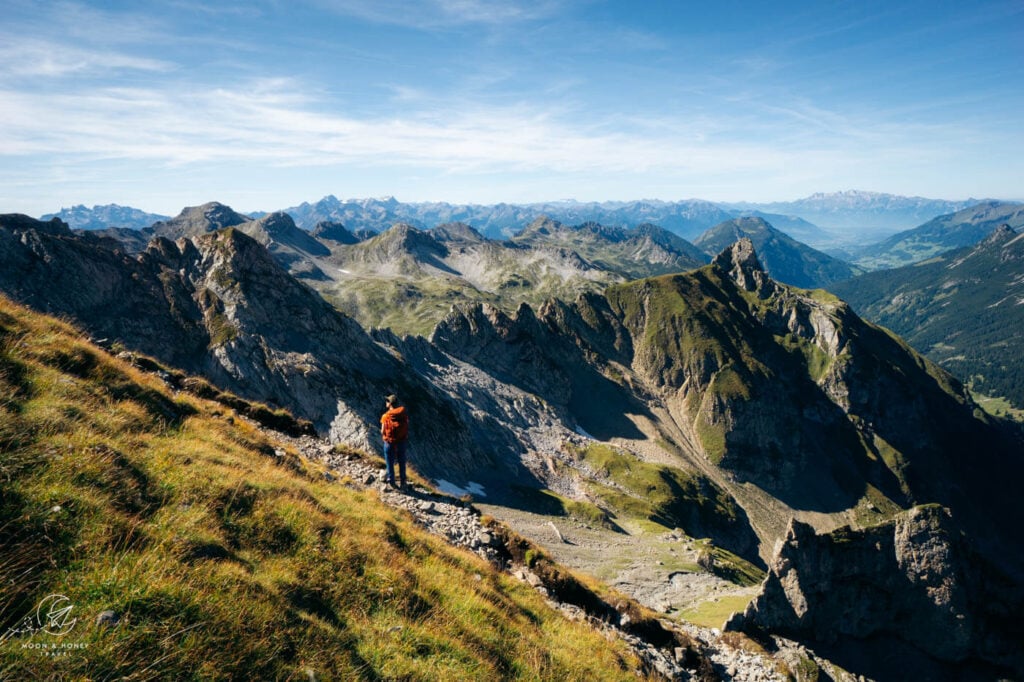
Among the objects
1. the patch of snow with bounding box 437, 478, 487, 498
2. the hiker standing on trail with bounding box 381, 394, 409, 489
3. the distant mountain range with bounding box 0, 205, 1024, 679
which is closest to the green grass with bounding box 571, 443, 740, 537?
the distant mountain range with bounding box 0, 205, 1024, 679

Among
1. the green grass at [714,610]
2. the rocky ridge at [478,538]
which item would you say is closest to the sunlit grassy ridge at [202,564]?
the rocky ridge at [478,538]

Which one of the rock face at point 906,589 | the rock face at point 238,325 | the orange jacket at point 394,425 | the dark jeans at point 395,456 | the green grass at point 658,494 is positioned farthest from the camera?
the green grass at point 658,494

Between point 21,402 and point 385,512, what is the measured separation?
1117cm

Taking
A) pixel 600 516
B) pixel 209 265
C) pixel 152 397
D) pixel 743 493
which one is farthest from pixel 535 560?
pixel 743 493

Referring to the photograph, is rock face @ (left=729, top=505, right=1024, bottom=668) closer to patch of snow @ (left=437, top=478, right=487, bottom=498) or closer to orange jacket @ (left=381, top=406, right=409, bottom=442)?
patch of snow @ (left=437, top=478, right=487, bottom=498)

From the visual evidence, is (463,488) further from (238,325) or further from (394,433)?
(394,433)

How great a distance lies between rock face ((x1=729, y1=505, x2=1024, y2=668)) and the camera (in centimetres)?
6144

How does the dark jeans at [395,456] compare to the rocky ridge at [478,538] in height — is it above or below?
above

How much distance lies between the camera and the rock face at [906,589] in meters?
61.4

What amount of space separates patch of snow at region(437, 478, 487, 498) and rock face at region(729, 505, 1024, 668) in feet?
189

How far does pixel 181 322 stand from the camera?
3927 inches

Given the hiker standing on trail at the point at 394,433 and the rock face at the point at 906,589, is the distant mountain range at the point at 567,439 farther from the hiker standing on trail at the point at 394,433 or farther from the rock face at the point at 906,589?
the hiker standing on trail at the point at 394,433

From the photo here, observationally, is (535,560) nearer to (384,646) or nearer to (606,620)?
(606,620)

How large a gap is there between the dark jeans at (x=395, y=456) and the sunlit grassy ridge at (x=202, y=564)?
5494 millimetres
